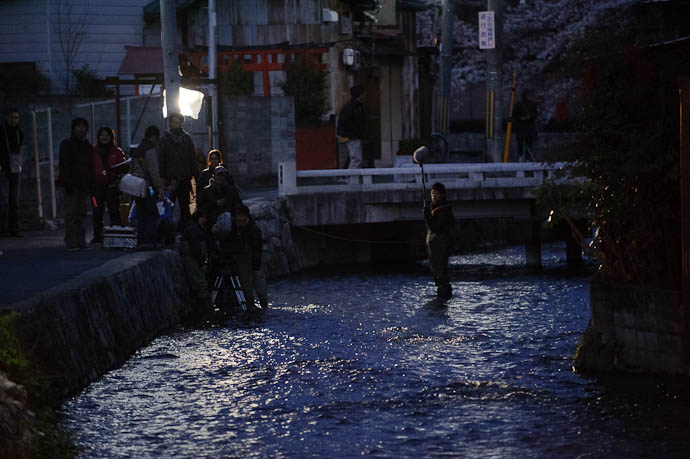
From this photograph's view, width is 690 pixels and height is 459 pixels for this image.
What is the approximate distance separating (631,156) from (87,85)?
25.2 metres

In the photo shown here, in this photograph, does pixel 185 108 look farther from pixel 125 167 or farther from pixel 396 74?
pixel 396 74

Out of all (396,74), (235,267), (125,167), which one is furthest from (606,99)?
(396,74)

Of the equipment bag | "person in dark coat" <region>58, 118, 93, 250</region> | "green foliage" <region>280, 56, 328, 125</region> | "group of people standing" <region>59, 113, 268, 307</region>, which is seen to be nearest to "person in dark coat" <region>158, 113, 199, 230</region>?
"group of people standing" <region>59, 113, 268, 307</region>

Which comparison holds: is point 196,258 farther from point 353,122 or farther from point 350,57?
point 350,57

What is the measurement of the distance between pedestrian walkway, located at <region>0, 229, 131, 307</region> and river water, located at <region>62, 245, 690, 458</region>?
1174mm

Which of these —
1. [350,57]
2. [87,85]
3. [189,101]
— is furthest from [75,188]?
[350,57]

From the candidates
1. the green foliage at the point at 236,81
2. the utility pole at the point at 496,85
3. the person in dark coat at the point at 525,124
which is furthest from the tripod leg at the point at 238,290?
the green foliage at the point at 236,81

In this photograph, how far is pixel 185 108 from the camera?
809 inches

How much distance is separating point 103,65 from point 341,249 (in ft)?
42.3

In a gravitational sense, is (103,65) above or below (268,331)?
above

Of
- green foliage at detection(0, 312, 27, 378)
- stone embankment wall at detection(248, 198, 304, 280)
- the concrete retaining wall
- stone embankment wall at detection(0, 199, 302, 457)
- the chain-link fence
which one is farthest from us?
the chain-link fence

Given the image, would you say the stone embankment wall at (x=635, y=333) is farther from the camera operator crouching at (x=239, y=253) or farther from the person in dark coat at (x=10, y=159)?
the person in dark coat at (x=10, y=159)

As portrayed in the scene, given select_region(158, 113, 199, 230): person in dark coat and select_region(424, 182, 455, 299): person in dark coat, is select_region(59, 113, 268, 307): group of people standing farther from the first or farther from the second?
select_region(424, 182, 455, 299): person in dark coat

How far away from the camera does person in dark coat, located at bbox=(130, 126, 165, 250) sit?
1606 centimetres
